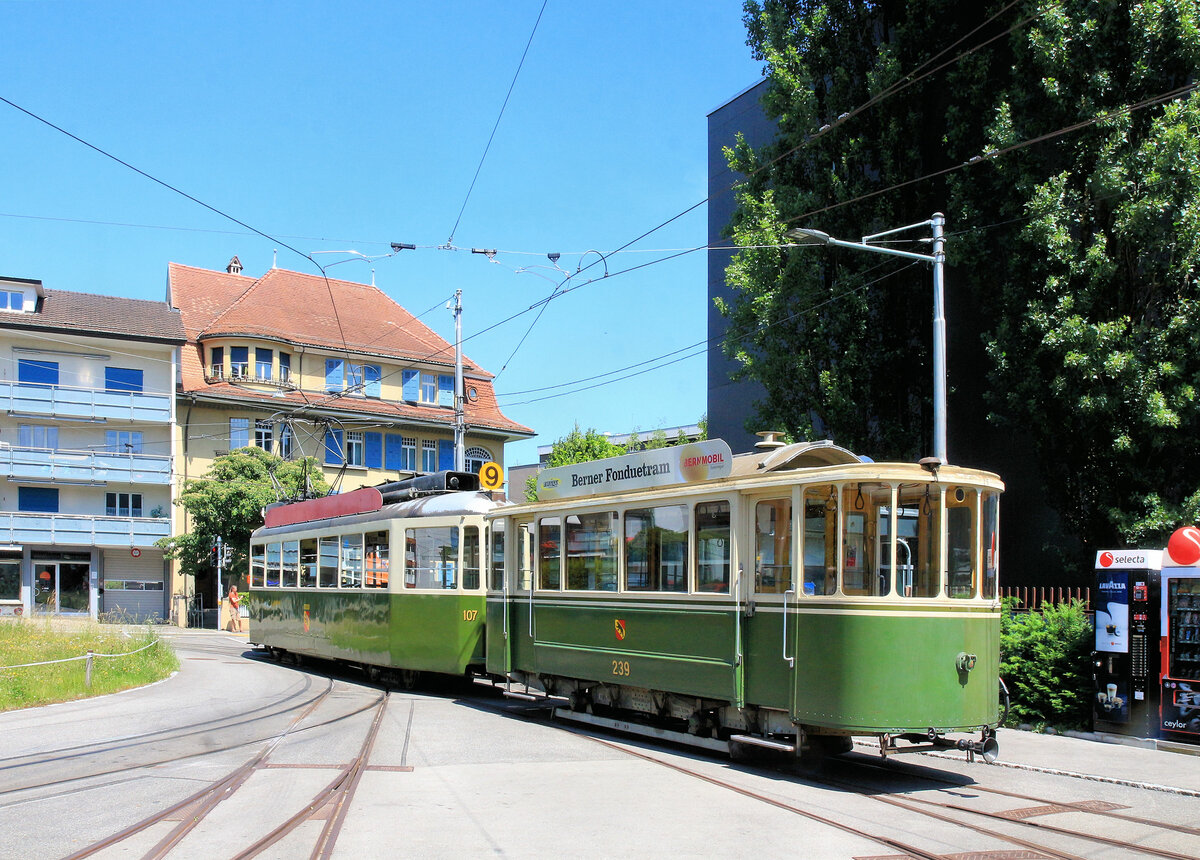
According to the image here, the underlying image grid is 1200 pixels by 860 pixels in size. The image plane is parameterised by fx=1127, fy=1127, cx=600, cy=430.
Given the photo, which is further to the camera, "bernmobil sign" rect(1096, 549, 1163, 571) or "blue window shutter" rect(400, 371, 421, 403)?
"blue window shutter" rect(400, 371, 421, 403)

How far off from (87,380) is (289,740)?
33505mm

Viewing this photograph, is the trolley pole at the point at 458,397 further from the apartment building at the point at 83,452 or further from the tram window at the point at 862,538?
the apartment building at the point at 83,452

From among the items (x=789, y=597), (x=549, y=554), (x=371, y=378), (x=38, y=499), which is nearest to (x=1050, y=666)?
(x=789, y=597)

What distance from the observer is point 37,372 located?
133 feet

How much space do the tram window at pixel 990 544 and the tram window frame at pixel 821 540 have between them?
1.50 m

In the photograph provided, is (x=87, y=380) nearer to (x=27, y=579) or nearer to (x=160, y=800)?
(x=27, y=579)

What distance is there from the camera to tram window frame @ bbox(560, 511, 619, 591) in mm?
12820

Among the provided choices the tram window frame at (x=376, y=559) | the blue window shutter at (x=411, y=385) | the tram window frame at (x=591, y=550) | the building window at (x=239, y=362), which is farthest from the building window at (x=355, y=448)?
the tram window frame at (x=591, y=550)

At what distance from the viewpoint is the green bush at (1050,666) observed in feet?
44.3

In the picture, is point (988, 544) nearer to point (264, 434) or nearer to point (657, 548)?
point (657, 548)

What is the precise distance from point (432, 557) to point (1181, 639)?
985 centimetres

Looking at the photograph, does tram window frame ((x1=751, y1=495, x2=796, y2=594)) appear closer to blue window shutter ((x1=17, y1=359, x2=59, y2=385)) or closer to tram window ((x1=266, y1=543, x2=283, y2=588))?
tram window ((x1=266, y1=543, x2=283, y2=588))

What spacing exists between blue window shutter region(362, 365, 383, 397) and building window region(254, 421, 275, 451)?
4.07 metres

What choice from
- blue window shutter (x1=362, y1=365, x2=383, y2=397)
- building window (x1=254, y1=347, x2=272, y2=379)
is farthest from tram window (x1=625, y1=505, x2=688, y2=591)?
blue window shutter (x1=362, y1=365, x2=383, y2=397)
